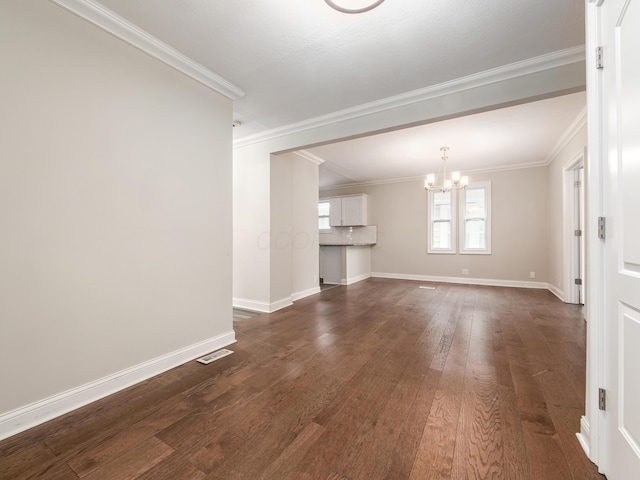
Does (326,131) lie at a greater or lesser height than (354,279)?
greater

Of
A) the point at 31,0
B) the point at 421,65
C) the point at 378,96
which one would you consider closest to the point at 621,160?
the point at 421,65

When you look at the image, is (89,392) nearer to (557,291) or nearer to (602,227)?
(602,227)

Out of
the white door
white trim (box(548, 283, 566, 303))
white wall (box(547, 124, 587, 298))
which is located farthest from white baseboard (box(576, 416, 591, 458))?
white trim (box(548, 283, 566, 303))

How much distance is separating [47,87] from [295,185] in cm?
327

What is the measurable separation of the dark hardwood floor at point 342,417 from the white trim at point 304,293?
1756 millimetres

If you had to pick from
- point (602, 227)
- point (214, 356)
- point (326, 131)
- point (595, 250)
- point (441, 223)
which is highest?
point (326, 131)

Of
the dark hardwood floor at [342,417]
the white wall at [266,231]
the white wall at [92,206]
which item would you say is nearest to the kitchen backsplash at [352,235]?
the white wall at [266,231]

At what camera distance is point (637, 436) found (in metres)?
0.97

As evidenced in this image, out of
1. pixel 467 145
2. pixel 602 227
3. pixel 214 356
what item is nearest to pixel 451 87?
pixel 602 227

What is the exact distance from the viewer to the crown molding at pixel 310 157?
4.73 m

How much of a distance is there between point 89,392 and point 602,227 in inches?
121

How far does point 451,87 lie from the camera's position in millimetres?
2707

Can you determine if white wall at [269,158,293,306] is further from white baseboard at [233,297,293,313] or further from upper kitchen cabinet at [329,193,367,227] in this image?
upper kitchen cabinet at [329,193,367,227]

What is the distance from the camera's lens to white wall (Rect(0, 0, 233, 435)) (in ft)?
5.05
